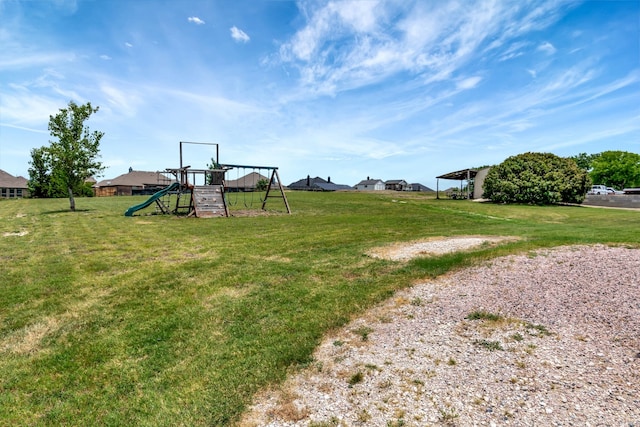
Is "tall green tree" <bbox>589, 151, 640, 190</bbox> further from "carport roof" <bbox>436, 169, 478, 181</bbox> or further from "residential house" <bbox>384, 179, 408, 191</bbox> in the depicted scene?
"residential house" <bbox>384, 179, 408, 191</bbox>

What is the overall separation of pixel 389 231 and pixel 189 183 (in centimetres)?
1146

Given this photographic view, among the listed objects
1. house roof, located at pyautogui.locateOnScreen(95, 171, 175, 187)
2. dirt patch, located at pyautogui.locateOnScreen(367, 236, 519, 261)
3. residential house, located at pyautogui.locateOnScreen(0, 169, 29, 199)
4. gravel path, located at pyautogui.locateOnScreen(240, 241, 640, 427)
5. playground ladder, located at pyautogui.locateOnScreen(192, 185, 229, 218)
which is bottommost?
gravel path, located at pyautogui.locateOnScreen(240, 241, 640, 427)

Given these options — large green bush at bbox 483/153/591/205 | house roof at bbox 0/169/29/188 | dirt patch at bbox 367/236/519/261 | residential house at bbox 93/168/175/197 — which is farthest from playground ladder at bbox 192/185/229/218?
house roof at bbox 0/169/29/188

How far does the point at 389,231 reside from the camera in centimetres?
1185

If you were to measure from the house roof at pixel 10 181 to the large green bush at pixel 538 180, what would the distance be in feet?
237

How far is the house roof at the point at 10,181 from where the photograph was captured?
57.1 m

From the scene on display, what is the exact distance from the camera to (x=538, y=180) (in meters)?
25.9

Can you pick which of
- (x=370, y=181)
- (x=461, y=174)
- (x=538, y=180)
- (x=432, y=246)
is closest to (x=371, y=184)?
(x=370, y=181)

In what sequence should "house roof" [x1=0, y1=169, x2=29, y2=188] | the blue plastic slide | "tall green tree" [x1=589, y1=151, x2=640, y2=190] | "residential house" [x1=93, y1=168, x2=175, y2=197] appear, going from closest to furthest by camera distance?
the blue plastic slide → "house roof" [x1=0, y1=169, x2=29, y2=188] → "tall green tree" [x1=589, y1=151, x2=640, y2=190] → "residential house" [x1=93, y1=168, x2=175, y2=197]

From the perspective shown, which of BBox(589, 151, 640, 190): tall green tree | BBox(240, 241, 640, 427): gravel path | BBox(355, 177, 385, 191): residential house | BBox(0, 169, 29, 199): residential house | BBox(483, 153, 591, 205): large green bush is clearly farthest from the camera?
BBox(355, 177, 385, 191): residential house

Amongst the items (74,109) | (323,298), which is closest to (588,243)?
(323,298)

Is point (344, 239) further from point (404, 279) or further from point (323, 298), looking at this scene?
point (323, 298)

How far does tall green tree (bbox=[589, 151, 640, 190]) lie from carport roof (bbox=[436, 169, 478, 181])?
42055 millimetres

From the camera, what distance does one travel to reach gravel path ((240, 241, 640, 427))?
2666 millimetres
